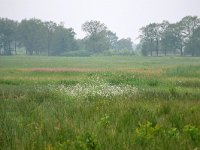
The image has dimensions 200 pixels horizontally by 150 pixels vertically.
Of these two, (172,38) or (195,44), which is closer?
(195,44)

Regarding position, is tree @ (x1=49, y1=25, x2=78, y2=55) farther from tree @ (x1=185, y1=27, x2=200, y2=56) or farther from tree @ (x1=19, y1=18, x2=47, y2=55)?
tree @ (x1=185, y1=27, x2=200, y2=56)

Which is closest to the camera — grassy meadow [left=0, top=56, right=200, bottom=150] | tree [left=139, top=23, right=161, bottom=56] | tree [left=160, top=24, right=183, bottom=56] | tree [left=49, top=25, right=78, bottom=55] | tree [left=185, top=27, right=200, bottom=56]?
grassy meadow [left=0, top=56, right=200, bottom=150]

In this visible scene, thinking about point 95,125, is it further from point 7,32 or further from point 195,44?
point 7,32

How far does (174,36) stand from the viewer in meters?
105

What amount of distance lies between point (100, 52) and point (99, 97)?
380 ft

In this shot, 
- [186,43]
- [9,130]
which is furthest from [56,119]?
[186,43]

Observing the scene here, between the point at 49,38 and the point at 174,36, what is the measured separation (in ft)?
152

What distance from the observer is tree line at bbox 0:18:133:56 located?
4478 inches

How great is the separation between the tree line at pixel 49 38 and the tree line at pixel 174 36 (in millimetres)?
11639

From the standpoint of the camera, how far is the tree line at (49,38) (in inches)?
4478

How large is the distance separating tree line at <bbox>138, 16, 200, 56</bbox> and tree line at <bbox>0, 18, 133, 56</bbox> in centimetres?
1164

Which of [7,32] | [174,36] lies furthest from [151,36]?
[7,32]

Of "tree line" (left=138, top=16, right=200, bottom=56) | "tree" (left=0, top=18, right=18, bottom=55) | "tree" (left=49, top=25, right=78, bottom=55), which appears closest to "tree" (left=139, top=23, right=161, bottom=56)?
"tree line" (left=138, top=16, right=200, bottom=56)

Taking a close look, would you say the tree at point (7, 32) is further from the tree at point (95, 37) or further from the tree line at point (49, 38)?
the tree at point (95, 37)
